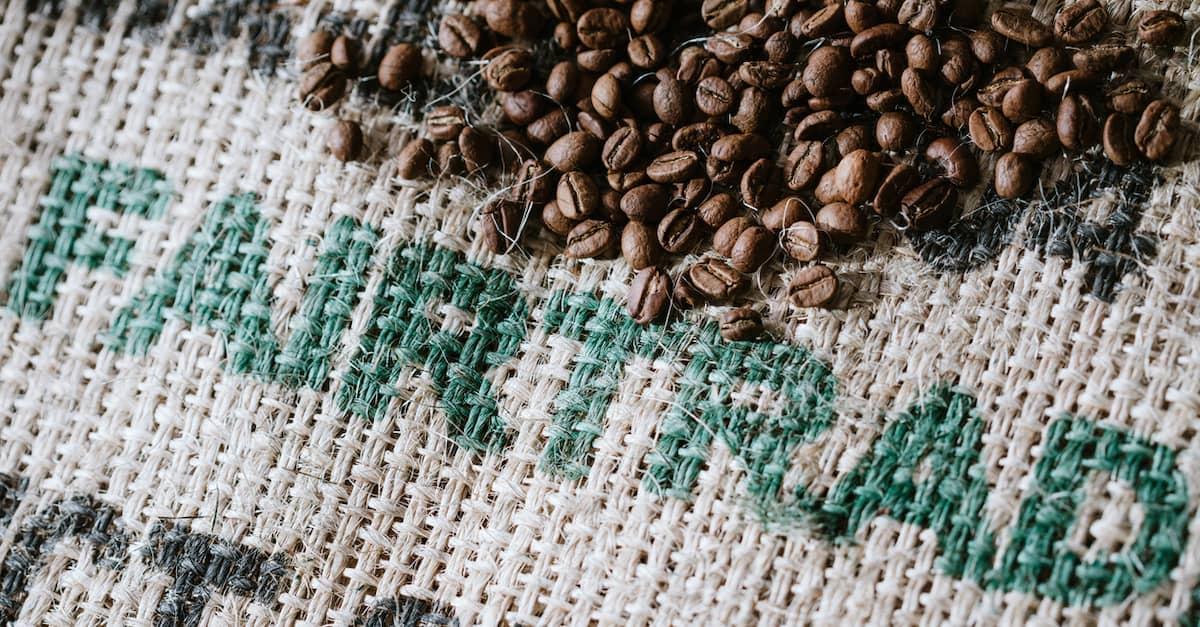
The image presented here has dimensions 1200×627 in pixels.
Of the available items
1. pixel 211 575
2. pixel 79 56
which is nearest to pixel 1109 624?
pixel 211 575

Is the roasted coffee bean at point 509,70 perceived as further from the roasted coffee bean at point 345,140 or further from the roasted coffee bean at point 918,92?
the roasted coffee bean at point 918,92

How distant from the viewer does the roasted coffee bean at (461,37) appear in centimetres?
117

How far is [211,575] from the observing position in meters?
1.10

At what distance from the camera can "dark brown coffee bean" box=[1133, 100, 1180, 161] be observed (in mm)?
1016

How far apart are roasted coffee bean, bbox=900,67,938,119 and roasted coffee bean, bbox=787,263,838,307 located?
215 millimetres

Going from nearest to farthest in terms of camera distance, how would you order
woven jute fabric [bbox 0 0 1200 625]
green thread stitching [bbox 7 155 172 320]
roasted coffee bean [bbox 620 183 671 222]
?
woven jute fabric [bbox 0 0 1200 625] < roasted coffee bean [bbox 620 183 671 222] < green thread stitching [bbox 7 155 172 320]

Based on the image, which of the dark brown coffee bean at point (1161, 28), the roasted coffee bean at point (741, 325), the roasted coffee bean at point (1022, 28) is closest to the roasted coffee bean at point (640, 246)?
the roasted coffee bean at point (741, 325)

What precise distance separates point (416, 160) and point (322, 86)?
17cm

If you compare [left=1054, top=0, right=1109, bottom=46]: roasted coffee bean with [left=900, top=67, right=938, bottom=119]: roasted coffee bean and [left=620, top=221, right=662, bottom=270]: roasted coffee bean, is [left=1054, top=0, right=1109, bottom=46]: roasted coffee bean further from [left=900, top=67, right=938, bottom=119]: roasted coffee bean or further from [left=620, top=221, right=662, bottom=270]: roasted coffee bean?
[left=620, top=221, right=662, bottom=270]: roasted coffee bean

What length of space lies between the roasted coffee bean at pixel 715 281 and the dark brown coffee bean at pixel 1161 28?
0.53 meters

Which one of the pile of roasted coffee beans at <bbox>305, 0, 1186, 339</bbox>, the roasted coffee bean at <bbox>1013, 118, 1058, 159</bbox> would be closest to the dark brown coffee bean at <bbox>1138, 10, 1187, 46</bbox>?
the pile of roasted coffee beans at <bbox>305, 0, 1186, 339</bbox>

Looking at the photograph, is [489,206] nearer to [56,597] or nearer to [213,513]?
[213,513]

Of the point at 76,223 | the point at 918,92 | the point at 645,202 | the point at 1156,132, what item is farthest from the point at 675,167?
the point at 76,223

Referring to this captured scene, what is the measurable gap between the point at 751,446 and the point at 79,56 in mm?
1041
